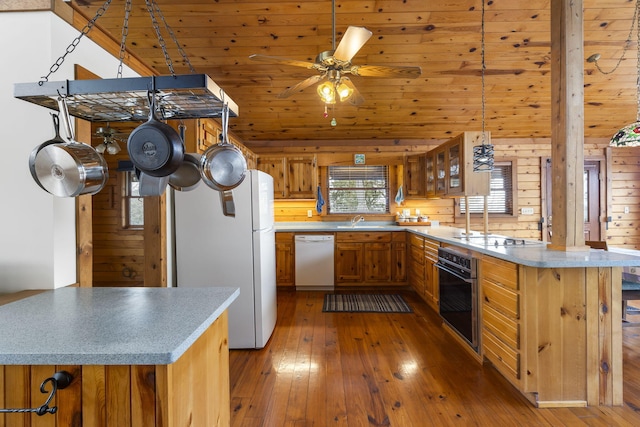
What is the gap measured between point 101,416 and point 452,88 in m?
4.51

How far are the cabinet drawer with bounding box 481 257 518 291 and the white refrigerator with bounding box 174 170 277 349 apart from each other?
186cm

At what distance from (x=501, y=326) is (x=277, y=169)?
3835 mm

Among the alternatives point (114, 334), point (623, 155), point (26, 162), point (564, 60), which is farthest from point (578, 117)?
point (623, 155)

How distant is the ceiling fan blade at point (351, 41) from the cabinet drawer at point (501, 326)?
6.63 ft

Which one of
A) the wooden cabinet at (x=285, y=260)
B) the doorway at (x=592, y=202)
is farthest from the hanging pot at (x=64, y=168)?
the doorway at (x=592, y=202)

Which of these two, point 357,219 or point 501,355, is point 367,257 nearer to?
point 357,219

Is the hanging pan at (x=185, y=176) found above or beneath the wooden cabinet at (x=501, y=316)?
above

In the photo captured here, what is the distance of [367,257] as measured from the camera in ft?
15.5

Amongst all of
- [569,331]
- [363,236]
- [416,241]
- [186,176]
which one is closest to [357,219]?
[363,236]

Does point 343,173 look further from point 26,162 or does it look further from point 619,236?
point 619,236

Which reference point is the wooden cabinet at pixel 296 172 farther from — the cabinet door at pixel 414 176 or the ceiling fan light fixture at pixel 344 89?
the ceiling fan light fixture at pixel 344 89

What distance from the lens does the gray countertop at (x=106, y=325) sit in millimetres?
857

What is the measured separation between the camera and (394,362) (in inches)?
99.3

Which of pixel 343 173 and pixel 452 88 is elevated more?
pixel 452 88
